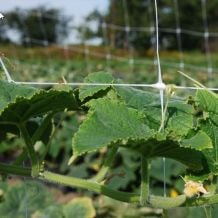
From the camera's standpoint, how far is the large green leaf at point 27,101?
1051mm

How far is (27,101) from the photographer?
1.06 m

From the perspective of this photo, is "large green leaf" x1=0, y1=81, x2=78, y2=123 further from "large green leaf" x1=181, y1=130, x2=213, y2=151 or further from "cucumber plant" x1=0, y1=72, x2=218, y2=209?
"large green leaf" x1=181, y1=130, x2=213, y2=151

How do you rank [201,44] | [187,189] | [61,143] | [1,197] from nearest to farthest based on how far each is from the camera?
[187,189], [1,197], [61,143], [201,44]

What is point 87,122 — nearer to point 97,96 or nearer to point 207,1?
point 97,96

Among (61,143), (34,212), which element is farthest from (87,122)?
(61,143)

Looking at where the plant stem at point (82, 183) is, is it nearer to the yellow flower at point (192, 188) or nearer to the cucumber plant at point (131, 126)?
the cucumber plant at point (131, 126)

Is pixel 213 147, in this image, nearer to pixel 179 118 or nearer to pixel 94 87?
pixel 179 118

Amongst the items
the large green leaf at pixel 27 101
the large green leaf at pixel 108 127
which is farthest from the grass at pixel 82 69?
the large green leaf at pixel 108 127

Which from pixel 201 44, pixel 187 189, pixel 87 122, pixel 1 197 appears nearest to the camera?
pixel 87 122

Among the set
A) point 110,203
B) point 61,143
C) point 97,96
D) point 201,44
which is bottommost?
point 201,44

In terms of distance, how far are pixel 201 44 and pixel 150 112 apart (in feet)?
116

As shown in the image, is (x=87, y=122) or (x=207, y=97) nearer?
(x=87, y=122)

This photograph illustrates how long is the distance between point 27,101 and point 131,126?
0.57 feet

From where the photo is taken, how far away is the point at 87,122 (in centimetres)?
96
